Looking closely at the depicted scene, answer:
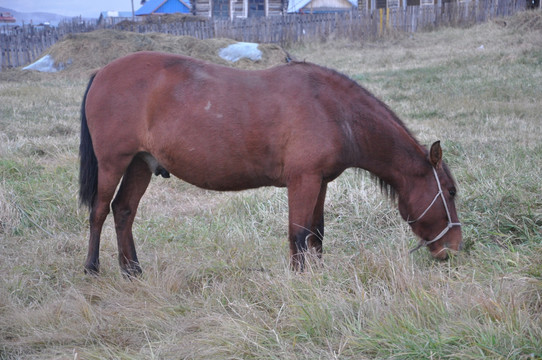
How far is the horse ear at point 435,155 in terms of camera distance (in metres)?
3.94

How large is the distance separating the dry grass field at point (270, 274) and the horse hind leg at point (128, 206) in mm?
202

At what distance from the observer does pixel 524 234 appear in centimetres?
442

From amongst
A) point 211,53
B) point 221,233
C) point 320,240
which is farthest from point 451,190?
point 211,53

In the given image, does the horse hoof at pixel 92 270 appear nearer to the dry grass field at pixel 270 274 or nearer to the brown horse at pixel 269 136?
the dry grass field at pixel 270 274

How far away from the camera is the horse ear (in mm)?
3939

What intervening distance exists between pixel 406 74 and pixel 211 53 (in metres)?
7.80

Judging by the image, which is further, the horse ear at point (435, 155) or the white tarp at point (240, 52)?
the white tarp at point (240, 52)

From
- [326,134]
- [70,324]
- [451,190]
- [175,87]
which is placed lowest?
[70,324]

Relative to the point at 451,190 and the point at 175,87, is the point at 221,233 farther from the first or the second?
the point at 451,190

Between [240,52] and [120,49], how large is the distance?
430 cm

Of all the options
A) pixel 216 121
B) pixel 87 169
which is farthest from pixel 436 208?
pixel 87 169

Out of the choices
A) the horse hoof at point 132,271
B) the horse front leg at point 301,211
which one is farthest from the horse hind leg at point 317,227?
the horse hoof at point 132,271

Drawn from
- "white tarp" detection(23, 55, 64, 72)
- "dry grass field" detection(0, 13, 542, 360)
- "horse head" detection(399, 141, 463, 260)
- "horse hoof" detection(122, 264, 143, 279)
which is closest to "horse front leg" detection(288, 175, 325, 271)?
"dry grass field" detection(0, 13, 542, 360)

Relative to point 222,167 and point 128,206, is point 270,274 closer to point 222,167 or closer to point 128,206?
point 222,167
